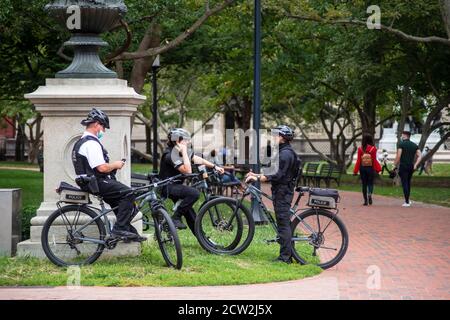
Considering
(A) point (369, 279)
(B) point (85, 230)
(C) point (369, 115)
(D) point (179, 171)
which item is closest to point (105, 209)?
(B) point (85, 230)

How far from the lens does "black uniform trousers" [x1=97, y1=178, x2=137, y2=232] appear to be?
1088 centimetres

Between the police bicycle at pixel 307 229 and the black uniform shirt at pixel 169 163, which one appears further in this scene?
the black uniform shirt at pixel 169 163

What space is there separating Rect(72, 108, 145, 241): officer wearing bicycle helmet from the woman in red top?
41.1 feet

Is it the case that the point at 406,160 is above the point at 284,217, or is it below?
above

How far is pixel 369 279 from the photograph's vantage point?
10.7 metres

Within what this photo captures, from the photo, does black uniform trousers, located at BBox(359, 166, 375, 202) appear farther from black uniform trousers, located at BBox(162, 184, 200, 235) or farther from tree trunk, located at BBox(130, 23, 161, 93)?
black uniform trousers, located at BBox(162, 184, 200, 235)

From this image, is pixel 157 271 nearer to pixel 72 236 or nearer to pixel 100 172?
pixel 72 236

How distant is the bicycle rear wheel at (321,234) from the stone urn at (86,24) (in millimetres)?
2964

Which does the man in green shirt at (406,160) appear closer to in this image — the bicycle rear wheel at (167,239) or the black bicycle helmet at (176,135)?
the black bicycle helmet at (176,135)

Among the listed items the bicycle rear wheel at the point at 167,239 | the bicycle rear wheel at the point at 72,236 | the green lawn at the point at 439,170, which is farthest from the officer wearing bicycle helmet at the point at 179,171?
the green lawn at the point at 439,170

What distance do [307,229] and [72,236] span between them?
2899 millimetres

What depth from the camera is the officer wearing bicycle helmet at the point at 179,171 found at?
12.2m
